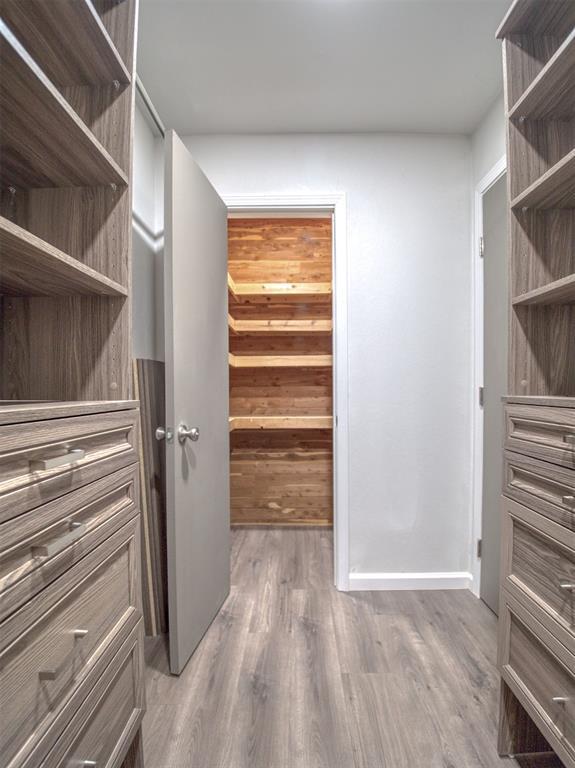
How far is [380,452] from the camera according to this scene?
2.24 meters

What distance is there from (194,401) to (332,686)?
4.11ft

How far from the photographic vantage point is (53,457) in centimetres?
76

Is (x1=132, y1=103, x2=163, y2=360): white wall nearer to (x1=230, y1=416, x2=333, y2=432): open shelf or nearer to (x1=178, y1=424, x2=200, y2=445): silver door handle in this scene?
(x1=178, y1=424, x2=200, y2=445): silver door handle

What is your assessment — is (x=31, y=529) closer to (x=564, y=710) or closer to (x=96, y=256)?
(x=96, y=256)

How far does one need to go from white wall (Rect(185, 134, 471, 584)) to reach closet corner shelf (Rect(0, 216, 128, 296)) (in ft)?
4.68

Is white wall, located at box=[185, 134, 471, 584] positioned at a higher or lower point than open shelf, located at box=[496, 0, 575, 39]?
lower

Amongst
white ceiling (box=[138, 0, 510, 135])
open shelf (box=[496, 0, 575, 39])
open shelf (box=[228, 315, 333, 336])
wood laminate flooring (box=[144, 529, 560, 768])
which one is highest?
white ceiling (box=[138, 0, 510, 135])

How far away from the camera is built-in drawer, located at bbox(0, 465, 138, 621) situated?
2.13 ft

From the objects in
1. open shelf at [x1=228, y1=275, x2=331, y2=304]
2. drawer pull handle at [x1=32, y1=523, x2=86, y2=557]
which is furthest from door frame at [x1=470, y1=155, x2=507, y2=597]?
drawer pull handle at [x1=32, y1=523, x2=86, y2=557]

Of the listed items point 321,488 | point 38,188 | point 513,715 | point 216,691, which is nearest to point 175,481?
point 216,691

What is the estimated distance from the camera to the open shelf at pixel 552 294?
1005 millimetres

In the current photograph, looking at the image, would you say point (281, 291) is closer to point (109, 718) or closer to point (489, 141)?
point (489, 141)

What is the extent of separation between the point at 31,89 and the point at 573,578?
5.39 ft

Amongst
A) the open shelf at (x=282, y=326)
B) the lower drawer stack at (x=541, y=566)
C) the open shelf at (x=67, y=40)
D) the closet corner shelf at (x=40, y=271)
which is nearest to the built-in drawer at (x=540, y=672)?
the lower drawer stack at (x=541, y=566)
